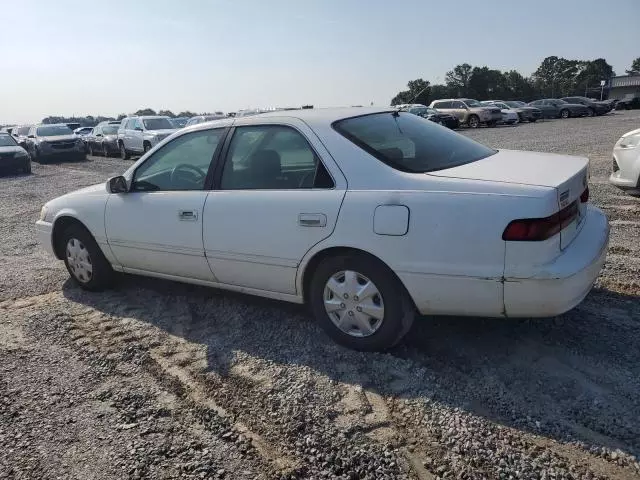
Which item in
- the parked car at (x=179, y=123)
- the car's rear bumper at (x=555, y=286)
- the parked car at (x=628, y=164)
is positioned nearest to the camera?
the car's rear bumper at (x=555, y=286)

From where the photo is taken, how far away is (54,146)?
21.9 meters

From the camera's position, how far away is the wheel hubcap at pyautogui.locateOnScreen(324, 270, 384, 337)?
3.41 m

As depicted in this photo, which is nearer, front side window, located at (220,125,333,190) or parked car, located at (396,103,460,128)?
front side window, located at (220,125,333,190)

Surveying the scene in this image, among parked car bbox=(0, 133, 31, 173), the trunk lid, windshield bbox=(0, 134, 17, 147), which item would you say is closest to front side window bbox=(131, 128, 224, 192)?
the trunk lid

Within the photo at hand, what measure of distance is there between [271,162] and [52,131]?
22535mm

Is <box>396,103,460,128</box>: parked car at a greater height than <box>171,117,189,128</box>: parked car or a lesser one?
lesser

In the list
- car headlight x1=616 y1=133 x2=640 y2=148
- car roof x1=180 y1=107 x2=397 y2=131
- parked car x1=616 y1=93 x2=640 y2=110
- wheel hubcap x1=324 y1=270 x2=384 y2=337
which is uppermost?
car roof x1=180 y1=107 x2=397 y2=131

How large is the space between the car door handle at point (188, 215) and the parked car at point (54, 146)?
20321 millimetres

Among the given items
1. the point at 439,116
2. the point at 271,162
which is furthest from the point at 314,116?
the point at 439,116

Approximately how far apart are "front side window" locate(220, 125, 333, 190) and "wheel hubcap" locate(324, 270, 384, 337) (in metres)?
0.63

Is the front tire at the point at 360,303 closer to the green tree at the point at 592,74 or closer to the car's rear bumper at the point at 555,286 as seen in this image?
the car's rear bumper at the point at 555,286

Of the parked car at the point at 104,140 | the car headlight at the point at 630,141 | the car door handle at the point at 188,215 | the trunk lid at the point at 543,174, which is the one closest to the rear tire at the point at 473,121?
the parked car at the point at 104,140

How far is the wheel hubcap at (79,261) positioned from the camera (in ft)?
16.6

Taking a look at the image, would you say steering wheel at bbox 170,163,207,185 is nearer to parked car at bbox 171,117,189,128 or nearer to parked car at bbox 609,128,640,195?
parked car at bbox 609,128,640,195
